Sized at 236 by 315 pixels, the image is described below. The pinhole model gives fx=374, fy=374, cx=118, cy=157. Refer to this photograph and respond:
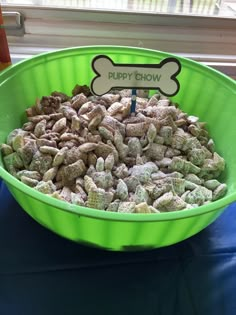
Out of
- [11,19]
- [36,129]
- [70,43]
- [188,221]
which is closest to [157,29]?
[70,43]

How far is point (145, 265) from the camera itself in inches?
19.6

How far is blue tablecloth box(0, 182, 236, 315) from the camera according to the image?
0.45 m

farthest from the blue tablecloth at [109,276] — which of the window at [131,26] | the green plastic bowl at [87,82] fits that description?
the window at [131,26]

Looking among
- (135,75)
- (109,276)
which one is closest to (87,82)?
(135,75)

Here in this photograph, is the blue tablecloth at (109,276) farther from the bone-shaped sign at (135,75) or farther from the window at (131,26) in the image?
the window at (131,26)

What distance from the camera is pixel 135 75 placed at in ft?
1.79

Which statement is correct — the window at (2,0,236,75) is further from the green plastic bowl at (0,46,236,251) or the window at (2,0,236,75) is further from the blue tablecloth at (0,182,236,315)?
the blue tablecloth at (0,182,236,315)

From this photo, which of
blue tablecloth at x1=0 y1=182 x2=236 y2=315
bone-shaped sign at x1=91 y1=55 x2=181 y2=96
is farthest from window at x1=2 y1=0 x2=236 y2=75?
blue tablecloth at x1=0 y1=182 x2=236 y2=315

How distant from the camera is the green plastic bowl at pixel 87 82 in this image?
0.40 m

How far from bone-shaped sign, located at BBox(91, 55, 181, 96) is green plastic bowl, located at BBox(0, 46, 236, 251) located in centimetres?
13

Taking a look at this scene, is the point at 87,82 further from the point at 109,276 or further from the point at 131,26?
the point at 109,276

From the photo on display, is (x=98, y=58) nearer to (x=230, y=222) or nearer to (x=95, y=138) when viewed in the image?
(x=95, y=138)

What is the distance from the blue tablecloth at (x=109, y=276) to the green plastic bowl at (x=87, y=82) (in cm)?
4

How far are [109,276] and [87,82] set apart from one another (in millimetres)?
398
